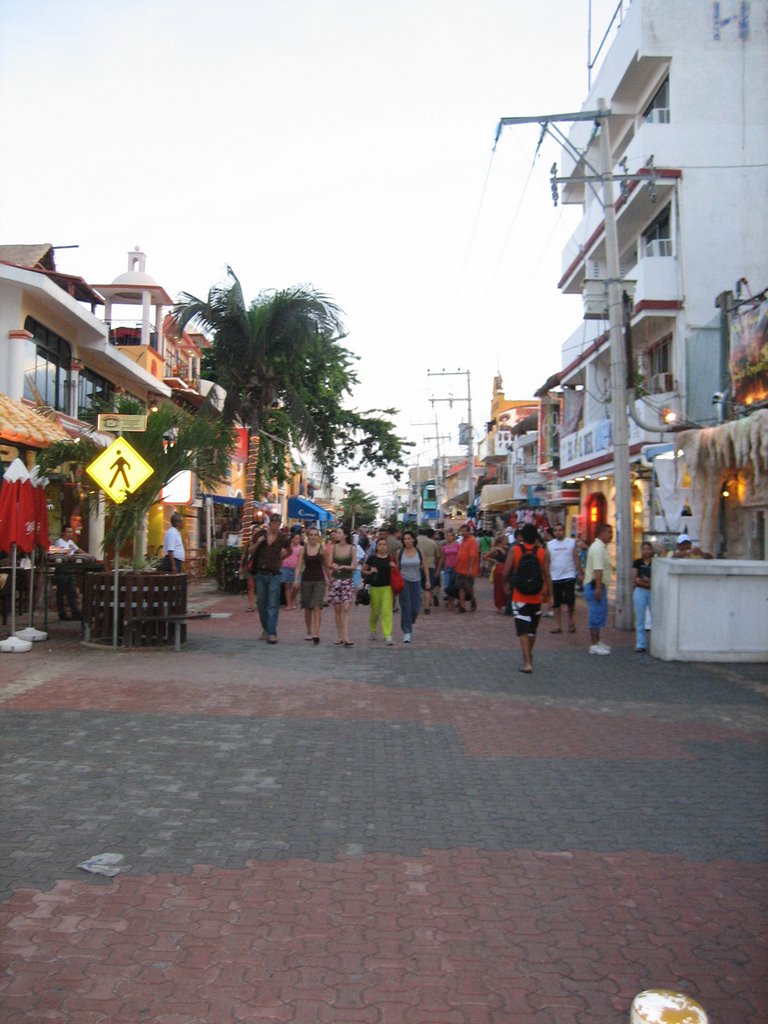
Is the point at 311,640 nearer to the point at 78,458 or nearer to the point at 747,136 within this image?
the point at 78,458

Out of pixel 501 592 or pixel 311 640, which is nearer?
pixel 311 640

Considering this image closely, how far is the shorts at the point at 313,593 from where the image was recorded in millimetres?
13148

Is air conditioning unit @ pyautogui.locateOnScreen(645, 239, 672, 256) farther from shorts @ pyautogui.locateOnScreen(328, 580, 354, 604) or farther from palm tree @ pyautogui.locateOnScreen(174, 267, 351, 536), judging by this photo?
shorts @ pyautogui.locateOnScreen(328, 580, 354, 604)

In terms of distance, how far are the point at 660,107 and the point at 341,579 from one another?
15.9m

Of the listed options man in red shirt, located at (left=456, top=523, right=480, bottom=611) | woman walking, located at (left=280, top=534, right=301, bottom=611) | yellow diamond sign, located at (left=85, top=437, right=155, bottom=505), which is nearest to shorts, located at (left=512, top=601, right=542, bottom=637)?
yellow diamond sign, located at (left=85, top=437, right=155, bottom=505)

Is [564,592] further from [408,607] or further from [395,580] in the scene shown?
[395,580]

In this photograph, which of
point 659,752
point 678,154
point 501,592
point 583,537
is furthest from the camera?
point 583,537

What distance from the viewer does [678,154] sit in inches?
826

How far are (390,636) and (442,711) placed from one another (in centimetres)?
485

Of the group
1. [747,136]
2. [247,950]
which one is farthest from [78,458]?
[747,136]

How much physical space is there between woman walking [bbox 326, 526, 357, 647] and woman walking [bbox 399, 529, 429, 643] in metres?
0.82

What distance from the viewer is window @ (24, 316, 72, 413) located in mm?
19312

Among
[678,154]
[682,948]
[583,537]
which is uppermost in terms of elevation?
[678,154]

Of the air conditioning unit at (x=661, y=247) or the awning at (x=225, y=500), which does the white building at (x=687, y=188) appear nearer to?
the air conditioning unit at (x=661, y=247)
